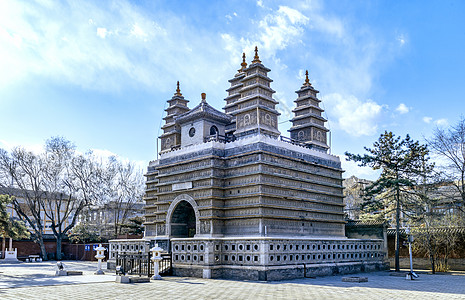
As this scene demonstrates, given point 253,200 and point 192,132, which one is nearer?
point 253,200

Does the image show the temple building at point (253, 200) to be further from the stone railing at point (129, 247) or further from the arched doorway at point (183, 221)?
the stone railing at point (129, 247)

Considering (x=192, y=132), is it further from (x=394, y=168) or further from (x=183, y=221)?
(x=394, y=168)

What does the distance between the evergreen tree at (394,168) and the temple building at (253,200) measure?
301 cm

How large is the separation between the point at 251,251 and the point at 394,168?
44.8 ft

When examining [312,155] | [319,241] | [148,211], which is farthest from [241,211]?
[148,211]

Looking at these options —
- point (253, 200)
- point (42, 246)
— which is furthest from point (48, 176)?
point (253, 200)

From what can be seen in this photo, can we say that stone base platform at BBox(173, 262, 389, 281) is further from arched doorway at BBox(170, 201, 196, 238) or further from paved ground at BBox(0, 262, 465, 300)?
arched doorway at BBox(170, 201, 196, 238)

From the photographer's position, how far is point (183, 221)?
104 feet

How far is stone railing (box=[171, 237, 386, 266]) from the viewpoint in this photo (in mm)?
23562

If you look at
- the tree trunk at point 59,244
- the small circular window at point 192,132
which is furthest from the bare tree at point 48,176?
the small circular window at point 192,132

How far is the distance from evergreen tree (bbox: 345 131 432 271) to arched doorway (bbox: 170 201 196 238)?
41.2 feet

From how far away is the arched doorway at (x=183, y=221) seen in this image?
3120cm

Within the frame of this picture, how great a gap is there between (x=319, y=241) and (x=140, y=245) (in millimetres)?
12549

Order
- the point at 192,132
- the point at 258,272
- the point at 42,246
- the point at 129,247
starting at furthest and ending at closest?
Result: the point at 42,246 → the point at 192,132 → the point at 129,247 → the point at 258,272
